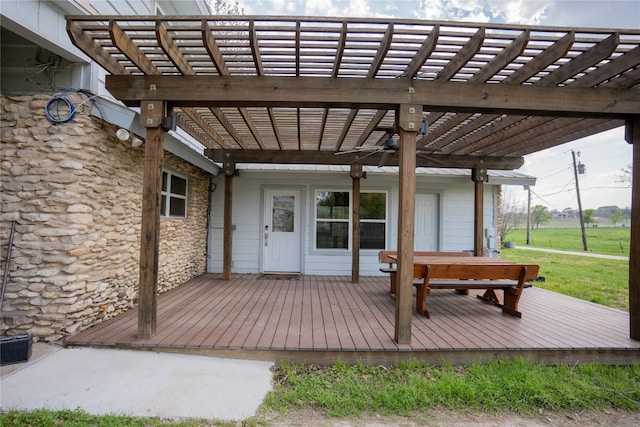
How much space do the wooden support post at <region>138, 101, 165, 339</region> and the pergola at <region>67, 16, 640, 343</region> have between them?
0.03 feet

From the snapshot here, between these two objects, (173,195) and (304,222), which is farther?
(304,222)

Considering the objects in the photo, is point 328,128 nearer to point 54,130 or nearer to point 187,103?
point 187,103

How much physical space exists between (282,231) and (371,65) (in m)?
4.98

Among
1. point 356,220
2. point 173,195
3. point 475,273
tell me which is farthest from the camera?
point 356,220

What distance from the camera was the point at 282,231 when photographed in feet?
24.8

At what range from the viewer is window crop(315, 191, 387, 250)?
7.53 metres

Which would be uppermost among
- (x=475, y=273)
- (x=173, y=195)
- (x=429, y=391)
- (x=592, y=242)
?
(x=173, y=195)

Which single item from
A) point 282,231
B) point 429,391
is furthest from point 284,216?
point 429,391

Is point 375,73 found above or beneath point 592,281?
above

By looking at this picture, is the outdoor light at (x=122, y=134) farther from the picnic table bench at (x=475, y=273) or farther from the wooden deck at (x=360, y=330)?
the picnic table bench at (x=475, y=273)

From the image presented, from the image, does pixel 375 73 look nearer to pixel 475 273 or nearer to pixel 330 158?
pixel 475 273

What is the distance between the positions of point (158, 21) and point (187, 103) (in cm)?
86

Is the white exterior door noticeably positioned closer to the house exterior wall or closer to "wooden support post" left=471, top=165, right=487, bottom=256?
the house exterior wall

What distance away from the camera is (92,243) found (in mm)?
3514
